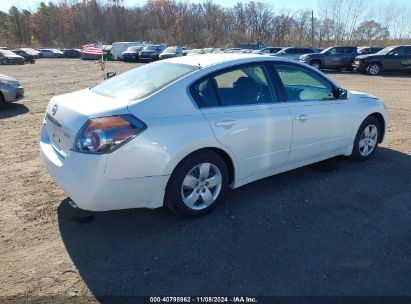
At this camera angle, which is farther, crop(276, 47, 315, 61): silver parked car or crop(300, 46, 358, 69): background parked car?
crop(276, 47, 315, 61): silver parked car

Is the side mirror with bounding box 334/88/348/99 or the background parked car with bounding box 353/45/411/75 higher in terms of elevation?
the side mirror with bounding box 334/88/348/99

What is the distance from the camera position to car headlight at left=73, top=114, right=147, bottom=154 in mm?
2957

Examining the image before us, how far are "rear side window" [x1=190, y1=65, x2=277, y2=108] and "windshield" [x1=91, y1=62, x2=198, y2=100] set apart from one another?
25 cm

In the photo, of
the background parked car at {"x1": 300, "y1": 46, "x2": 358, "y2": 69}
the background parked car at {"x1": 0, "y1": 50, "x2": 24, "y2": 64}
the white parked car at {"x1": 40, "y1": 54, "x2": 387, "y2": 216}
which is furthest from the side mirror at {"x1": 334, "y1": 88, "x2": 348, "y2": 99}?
the background parked car at {"x1": 0, "y1": 50, "x2": 24, "y2": 64}

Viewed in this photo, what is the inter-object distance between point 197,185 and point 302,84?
195cm

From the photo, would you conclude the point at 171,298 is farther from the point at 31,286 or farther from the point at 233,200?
the point at 233,200

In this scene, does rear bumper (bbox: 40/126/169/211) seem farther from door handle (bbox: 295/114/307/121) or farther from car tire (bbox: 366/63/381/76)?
car tire (bbox: 366/63/381/76)

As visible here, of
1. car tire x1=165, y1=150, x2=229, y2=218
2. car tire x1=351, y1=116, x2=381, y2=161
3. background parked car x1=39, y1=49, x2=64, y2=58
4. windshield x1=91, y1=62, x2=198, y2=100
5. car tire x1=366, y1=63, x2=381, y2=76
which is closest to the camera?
car tire x1=165, y1=150, x2=229, y2=218

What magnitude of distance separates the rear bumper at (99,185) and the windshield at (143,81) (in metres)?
0.77

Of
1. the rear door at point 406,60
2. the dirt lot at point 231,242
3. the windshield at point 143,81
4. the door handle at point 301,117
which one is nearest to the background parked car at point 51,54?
the rear door at point 406,60

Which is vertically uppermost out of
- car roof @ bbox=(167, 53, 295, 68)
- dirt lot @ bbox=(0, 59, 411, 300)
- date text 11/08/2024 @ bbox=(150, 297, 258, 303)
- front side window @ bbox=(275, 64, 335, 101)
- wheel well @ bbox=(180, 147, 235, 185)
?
car roof @ bbox=(167, 53, 295, 68)

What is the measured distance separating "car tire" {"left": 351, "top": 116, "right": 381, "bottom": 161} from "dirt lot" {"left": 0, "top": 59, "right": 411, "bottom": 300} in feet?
1.72

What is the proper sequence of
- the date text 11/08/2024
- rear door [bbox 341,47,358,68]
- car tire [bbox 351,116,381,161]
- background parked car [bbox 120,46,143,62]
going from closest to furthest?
the date text 11/08/2024
car tire [bbox 351,116,381,161]
rear door [bbox 341,47,358,68]
background parked car [bbox 120,46,143,62]

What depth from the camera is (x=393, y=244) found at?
3.22 meters
